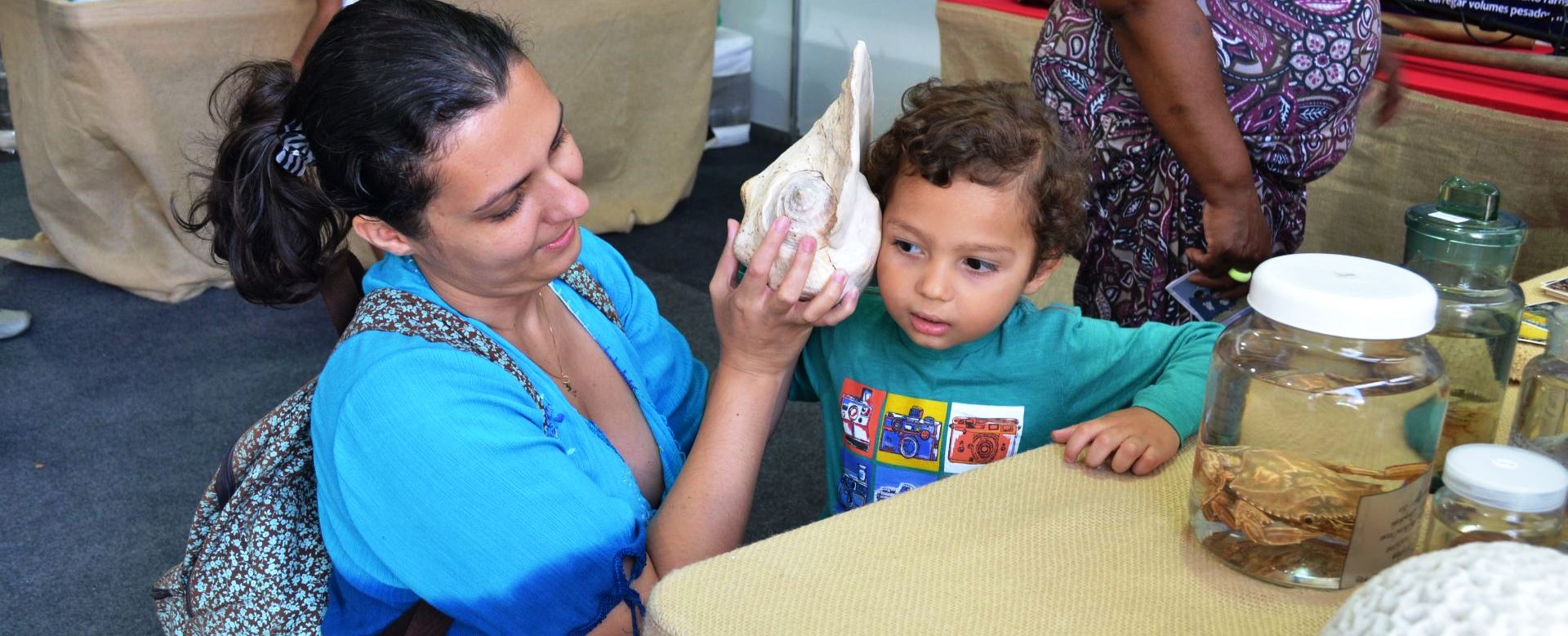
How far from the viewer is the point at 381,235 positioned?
1.08m

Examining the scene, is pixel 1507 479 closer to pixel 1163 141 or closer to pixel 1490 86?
pixel 1163 141

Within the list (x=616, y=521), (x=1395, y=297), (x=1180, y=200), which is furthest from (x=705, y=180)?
(x=1395, y=297)

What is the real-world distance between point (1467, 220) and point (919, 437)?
518 millimetres

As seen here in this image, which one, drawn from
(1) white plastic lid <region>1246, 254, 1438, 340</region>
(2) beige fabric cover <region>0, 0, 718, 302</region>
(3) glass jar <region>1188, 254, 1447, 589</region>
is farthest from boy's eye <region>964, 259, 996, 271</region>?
(2) beige fabric cover <region>0, 0, 718, 302</region>

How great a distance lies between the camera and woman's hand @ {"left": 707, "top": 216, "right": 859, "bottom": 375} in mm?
969

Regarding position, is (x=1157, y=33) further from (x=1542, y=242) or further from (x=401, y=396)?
(x=1542, y=242)

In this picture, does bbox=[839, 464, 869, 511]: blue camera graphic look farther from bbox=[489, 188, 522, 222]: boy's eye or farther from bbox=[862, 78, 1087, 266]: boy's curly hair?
bbox=[489, 188, 522, 222]: boy's eye

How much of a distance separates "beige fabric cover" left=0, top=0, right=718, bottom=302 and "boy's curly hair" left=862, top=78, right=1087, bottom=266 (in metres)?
1.88

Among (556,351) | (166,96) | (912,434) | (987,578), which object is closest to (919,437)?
(912,434)

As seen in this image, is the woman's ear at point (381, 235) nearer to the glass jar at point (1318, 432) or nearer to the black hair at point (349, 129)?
the black hair at point (349, 129)

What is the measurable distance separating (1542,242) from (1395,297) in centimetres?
199

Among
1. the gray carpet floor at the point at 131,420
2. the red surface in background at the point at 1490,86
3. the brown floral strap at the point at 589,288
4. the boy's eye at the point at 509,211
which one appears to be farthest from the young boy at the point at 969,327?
the red surface in background at the point at 1490,86

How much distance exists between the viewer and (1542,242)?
226 centimetres

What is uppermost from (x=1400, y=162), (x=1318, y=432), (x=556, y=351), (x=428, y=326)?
(x=1318, y=432)
